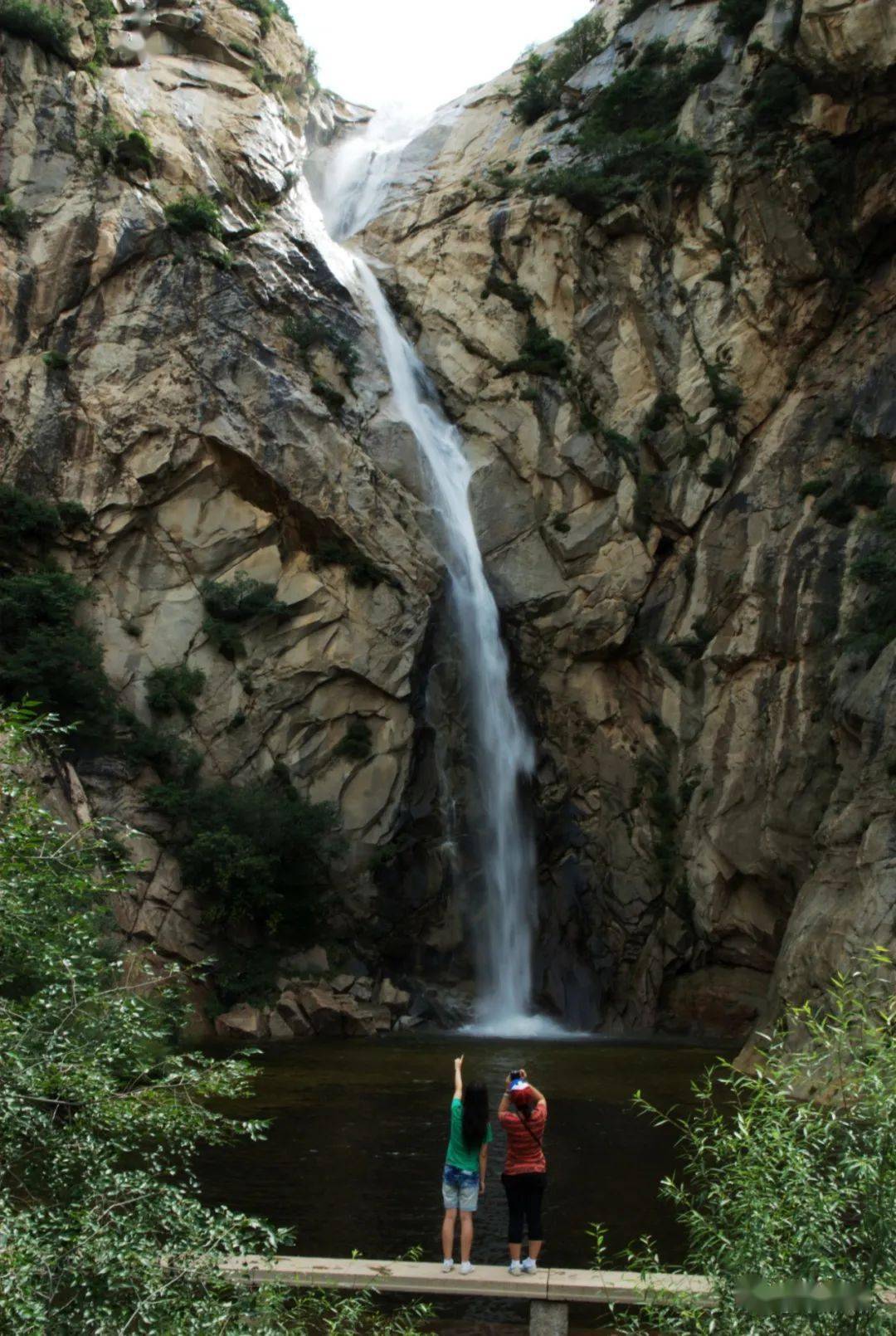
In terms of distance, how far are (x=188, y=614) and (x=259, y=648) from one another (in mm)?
1897

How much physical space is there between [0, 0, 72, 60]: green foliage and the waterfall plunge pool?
25579mm

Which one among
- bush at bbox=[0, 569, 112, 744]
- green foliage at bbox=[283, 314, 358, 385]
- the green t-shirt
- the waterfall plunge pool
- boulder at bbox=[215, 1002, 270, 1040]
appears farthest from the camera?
green foliage at bbox=[283, 314, 358, 385]

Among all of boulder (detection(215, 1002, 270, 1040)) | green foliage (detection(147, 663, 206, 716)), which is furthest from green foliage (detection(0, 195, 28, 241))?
boulder (detection(215, 1002, 270, 1040))

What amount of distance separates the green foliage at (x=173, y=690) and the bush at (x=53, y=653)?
118 centimetres

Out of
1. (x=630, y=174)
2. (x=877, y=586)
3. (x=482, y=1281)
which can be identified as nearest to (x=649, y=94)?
Answer: (x=630, y=174)

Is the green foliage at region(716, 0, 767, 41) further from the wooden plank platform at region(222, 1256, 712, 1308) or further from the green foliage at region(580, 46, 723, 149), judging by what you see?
the wooden plank platform at region(222, 1256, 712, 1308)

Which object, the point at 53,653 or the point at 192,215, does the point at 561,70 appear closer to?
the point at 192,215

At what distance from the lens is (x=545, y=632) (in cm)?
2900

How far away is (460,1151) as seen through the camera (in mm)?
8164

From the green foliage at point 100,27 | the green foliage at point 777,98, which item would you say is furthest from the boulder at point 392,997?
the green foliage at point 100,27

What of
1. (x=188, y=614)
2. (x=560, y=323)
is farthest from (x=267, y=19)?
(x=188, y=614)

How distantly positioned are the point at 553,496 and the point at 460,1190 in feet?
78.5

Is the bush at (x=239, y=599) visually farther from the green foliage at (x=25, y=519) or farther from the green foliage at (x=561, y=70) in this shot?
the green foliage at (x=561, y=70)

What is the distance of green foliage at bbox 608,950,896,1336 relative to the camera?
14.1ft
